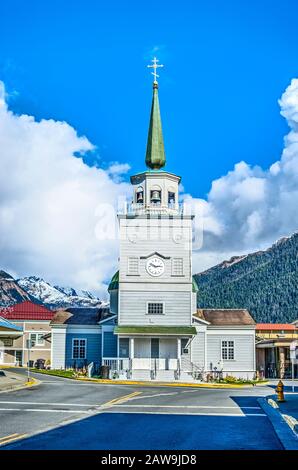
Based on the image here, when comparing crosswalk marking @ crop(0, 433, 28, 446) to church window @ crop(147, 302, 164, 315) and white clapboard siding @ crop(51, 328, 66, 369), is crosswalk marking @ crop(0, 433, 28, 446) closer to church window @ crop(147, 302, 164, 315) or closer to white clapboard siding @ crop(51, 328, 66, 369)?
church window @ crop(147, 302, 164, 315)

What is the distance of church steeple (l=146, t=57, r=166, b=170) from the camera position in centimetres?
4994

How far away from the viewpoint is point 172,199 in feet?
161

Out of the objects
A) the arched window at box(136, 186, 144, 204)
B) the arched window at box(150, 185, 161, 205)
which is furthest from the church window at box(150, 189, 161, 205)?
the arched window at box(136, 186, 144, 204)

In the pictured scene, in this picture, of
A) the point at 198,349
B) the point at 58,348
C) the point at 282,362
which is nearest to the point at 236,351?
the point at 198,349

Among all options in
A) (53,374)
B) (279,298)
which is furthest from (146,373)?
(279,298)

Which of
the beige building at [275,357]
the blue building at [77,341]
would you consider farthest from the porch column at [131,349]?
the beige building at [275,357]

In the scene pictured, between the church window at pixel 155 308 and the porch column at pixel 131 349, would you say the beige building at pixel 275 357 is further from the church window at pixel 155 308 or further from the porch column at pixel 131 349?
the porch column at pixel 131 349

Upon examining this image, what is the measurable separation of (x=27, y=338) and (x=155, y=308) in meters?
21.5

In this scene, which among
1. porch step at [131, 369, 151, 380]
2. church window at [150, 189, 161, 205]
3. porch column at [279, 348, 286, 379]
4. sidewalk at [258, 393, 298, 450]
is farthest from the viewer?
porch column at [279, 348, 286, 379]

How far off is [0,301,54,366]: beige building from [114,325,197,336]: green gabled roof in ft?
61.7

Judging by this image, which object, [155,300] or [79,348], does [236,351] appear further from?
[79,348]

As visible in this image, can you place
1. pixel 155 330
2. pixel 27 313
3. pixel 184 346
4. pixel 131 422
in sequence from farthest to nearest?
pixel 27 313 → pixel 184 346 → pixel 155 330 → pixel 131 422

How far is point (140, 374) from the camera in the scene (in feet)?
147
